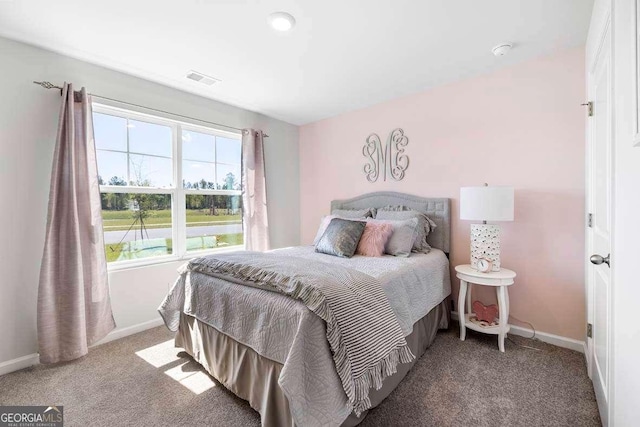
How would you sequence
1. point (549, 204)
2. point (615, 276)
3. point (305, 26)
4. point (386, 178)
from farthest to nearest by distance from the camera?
point (386, 178)
point (549, 204)
point (305, 26)
point (615, 276)

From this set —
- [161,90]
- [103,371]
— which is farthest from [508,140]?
[103,371]

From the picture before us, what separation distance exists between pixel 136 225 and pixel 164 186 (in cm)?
48

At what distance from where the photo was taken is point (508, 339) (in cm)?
238

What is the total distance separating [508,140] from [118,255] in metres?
3.80

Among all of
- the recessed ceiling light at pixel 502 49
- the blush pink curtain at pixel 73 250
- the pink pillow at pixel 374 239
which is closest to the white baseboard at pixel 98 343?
the blush pink curtain at pixel 73 250

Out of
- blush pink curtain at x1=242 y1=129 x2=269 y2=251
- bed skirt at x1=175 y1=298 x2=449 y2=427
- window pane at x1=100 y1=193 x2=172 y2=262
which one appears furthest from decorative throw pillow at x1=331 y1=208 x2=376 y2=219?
window pane at x1=100 y1=193 x2=172 y2=262

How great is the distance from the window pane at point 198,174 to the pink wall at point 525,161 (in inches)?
89.4

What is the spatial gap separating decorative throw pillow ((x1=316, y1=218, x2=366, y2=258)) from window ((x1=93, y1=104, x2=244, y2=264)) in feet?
4.79

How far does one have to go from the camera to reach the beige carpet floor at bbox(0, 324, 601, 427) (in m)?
1.53

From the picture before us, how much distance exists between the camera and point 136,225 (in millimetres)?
2777

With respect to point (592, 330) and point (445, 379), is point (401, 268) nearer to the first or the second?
point (445, 379)

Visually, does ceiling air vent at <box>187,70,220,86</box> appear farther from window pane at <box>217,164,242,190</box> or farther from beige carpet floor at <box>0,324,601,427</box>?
beige carpet floor at <box>0,324,601,427</box>

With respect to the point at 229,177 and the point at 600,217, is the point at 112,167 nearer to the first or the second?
the point at 229,177

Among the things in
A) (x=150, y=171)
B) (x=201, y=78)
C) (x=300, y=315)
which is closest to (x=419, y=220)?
(x=300, y=315)
